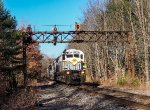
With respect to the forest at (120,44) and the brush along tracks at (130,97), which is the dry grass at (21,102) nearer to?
the brush along tracks at (130,97)

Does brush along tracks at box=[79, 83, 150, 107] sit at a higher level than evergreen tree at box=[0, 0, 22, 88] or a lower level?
lower

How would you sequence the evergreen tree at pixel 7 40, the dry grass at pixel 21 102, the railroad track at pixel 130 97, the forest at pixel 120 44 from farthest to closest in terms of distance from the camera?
the forest at pixel 120 44 < the evergreen tree at pixel 7 40 < the railroad track at pixel 130 97 < the dry grass at pixel 21 102

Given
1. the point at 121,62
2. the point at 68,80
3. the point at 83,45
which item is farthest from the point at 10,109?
the point at 83,45

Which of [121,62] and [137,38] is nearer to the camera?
[137,38]

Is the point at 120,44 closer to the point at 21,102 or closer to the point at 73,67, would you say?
the point at 73,67

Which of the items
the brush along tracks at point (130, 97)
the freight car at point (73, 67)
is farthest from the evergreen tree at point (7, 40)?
the brush along tracks at point (130, 97)

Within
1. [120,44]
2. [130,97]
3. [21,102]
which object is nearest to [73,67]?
[120,44]

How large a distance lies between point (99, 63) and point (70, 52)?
15948 millimetres

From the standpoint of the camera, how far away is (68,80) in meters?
37.9

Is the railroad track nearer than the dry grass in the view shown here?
No

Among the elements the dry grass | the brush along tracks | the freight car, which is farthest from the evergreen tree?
the dry grass

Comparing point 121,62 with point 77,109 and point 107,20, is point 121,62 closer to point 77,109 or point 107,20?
point 107,20

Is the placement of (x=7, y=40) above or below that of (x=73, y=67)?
above

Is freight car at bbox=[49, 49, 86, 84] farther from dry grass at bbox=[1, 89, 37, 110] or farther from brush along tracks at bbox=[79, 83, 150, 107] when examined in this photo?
dry grass at bbox=[1, 89, 37, 110]
